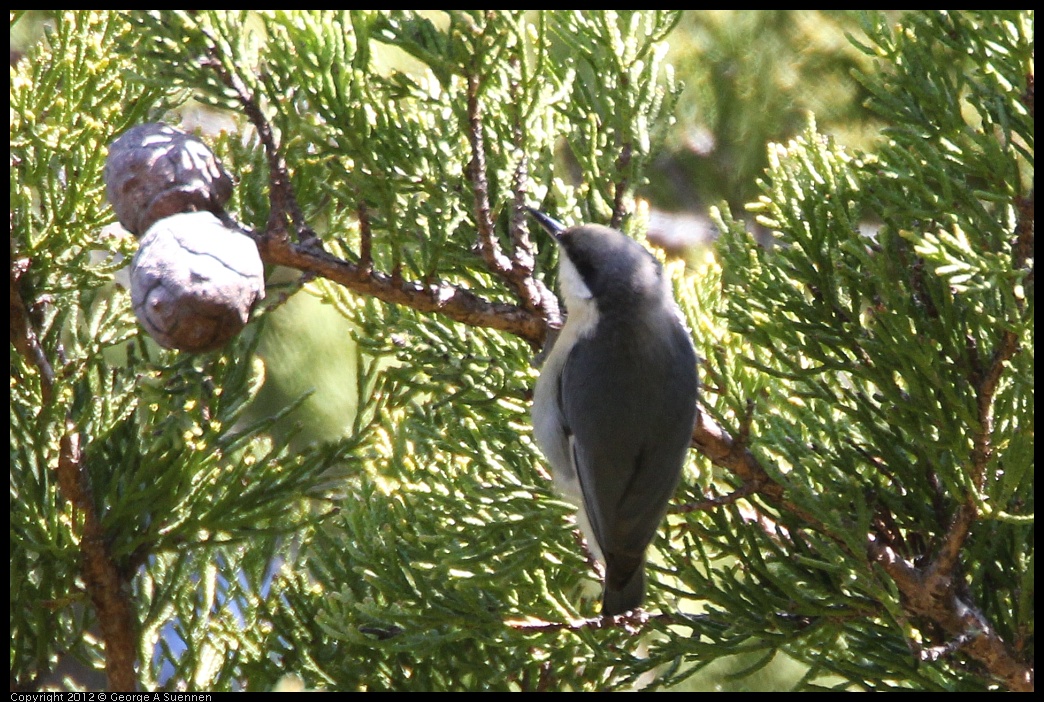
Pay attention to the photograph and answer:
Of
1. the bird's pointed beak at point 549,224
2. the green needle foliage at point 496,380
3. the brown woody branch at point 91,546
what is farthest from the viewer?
the brown woody branch at point 91,546

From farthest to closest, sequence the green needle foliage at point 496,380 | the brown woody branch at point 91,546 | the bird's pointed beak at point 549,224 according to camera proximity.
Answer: the brown woody branch at point 91,546, the bird's pointed beak at point 549,224, the green needle foliage at point 496,380

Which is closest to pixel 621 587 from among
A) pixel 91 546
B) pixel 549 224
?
pixel 549 224

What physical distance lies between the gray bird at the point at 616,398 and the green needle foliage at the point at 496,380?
7 centimetres

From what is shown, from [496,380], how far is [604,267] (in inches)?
11.2

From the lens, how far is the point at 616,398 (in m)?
2.02

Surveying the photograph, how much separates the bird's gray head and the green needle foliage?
7 centimetres

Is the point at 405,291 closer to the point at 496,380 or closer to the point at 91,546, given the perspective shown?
the point at 496,380

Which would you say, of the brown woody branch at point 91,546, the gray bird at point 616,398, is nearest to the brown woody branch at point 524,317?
the gray bird at point 616,398

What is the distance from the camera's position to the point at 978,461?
5.35 feet

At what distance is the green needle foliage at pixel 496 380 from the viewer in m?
1.62

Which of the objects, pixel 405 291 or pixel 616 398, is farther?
pixel 616 398

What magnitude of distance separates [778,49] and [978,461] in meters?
2.42

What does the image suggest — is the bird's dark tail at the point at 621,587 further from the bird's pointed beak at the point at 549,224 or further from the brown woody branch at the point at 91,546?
the brown woody branch at the point at 91,546

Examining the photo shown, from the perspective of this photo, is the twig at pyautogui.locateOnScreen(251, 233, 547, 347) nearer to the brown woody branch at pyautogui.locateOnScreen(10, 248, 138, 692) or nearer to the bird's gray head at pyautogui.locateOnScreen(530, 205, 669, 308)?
the bird's gray head at pyautogui.locateOnScreen(530, 205, 669, 308)
